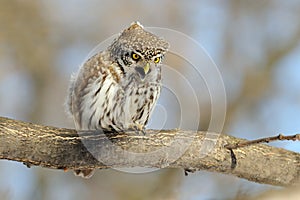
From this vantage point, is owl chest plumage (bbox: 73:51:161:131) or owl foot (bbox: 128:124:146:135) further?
owl chest plumage (bbox: 73:51:161:131)

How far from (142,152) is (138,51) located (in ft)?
2.57

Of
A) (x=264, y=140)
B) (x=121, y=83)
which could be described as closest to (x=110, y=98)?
(x=121, y=83)

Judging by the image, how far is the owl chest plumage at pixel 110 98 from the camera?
402cm

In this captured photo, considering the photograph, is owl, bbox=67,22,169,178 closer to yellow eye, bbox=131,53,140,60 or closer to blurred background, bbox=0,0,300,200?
yellow eye, bbox=131,53,140,60

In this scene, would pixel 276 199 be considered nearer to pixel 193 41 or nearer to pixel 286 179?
pixel 286 179

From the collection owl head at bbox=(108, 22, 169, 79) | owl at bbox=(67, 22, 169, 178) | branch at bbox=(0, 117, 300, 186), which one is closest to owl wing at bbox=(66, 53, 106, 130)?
owl at bbox=(67, 22, 169, 178)

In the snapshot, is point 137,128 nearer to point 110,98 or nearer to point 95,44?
point 110,98

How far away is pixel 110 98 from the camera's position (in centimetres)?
402

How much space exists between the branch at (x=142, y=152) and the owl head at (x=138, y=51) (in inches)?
24.5

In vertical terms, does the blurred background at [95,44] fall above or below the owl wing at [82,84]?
above

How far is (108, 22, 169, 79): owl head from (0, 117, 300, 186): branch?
24.5 inches

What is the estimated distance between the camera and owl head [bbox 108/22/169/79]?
3855 millimetres

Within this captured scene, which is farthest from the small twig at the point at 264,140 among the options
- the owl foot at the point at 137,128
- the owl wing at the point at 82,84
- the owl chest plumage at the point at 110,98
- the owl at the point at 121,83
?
the owl wing at the point at 82,84

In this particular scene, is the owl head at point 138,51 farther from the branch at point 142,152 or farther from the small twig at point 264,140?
the small twig at point 264,140
